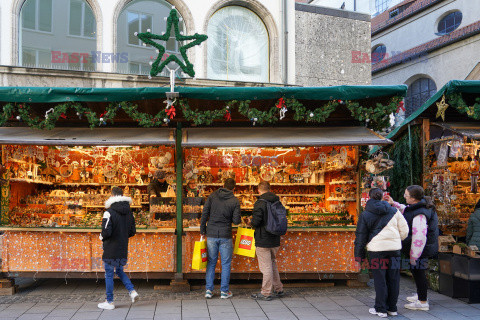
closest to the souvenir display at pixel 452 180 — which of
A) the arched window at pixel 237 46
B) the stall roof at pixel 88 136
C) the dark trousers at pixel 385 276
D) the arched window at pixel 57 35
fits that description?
the dark trousers at pixel 385 276

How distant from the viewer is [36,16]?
40.9ft

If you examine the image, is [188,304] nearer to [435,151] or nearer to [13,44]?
[435,151]

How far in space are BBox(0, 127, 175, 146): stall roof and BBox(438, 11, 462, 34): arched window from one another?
50.4 ft

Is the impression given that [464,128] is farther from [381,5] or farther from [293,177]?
[381,5]

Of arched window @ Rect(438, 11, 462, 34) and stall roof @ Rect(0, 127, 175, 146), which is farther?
arched window @ Rect(438, 11, 462, 34)

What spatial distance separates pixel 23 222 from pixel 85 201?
143 cm

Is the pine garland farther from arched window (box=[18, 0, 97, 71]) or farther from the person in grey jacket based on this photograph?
arched window (box=[18, 0, 97, 71])

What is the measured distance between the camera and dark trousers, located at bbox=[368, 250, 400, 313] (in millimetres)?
5344

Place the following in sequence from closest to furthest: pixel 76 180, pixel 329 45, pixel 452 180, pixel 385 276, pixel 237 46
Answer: pixel 385 276, pixel 452 180, pixel 76 180, pixel 237 46, pixel 329 45

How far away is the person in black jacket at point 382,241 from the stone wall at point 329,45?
31.9 ft

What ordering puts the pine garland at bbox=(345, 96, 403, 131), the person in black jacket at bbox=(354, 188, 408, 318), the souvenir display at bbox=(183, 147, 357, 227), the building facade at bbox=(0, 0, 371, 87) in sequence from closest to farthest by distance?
the person in black jacket at bbox=(354, 188, 408, 318) → the pine garland at bbox=(345, 96, 403, 131) → the souvenir display at bbox=(183, 147, 357, 227) → the building facade at bbox=(0, 0, 371, 87)

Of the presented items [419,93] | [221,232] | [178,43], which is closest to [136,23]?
[178,43]

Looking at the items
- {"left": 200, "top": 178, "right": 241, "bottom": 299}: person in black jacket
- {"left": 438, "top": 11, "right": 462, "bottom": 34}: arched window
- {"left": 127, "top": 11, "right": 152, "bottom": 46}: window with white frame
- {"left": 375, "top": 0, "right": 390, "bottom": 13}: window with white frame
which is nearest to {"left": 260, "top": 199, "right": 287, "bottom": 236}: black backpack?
{"left": 200, "top": 178, "right": 241, "bottom": 299}: person in black jacket

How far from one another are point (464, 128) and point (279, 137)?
356cm
